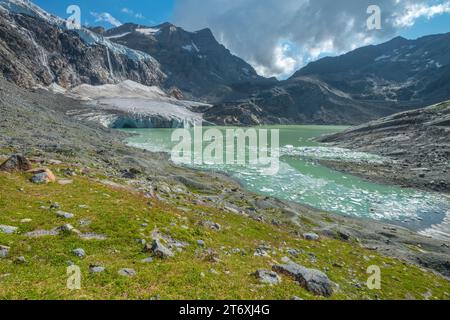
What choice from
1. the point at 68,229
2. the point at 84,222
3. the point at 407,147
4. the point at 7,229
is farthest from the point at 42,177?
the point at 407,147

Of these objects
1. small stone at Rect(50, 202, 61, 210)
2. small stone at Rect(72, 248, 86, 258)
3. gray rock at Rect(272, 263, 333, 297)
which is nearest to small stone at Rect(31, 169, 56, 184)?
small stone at Rect(50, 202, 61, 210)

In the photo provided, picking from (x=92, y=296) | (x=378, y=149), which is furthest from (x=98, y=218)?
(x=378, y=149)

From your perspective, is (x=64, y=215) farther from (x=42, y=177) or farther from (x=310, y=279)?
(x=310, y=279)

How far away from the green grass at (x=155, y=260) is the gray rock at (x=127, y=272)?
210 mm

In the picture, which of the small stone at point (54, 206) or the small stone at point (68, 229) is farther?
the small stone at point (54, 206)

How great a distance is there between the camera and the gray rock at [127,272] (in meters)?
11.5

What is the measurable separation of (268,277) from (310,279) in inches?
79.1

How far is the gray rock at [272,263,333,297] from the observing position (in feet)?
43.8

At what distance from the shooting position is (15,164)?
22000 mm

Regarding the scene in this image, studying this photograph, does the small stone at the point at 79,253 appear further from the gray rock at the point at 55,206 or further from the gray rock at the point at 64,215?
the gray rock at the point at 55,206

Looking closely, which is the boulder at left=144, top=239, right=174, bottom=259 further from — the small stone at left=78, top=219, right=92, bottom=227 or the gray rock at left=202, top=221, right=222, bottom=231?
the gray rock at left=202, top=221, right=222, bottom=231

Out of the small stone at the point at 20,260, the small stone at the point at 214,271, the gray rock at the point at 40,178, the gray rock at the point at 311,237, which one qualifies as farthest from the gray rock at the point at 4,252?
the gray rock at the point at 311,237

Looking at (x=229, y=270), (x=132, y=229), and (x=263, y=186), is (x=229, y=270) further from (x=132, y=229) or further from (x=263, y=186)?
(x=263, y=186)

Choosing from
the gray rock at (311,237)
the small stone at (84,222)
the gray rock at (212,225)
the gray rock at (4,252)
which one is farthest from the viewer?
the gray rock at (311,237)
